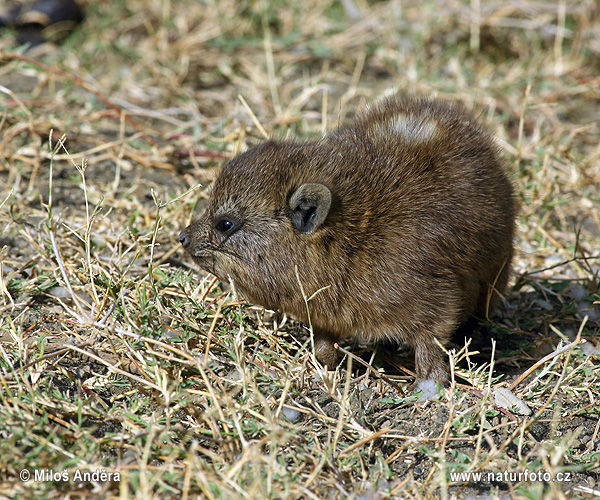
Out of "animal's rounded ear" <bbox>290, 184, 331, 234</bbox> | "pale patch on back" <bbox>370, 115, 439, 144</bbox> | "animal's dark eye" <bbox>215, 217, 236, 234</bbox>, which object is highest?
"pale patch on back" <bbox>370, 115, 439, 144</bbox>

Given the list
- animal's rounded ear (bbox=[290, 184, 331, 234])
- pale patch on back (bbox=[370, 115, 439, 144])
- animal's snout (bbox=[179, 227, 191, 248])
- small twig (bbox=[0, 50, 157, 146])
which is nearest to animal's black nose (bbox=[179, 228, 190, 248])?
animal's snout (bbox=[179, 227, 191, 248])

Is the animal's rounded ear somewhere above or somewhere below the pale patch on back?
below

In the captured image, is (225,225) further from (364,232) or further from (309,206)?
(364,232)

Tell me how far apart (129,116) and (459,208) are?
3.64 m

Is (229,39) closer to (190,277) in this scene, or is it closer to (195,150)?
(195,150)

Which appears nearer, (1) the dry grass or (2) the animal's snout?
(1) the dry grass

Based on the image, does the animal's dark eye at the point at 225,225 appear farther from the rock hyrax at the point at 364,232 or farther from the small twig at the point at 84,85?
the small twig at the point at 84,85

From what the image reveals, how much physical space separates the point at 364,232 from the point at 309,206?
349 millimetres

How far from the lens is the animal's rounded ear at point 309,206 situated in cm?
361

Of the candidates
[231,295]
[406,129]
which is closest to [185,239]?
[231,295]

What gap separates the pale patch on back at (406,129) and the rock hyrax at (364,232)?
0.7 inches

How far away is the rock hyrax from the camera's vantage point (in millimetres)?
3736

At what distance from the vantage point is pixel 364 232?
3760 millimetres

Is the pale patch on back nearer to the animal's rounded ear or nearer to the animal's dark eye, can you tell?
the animal's rounded ear
